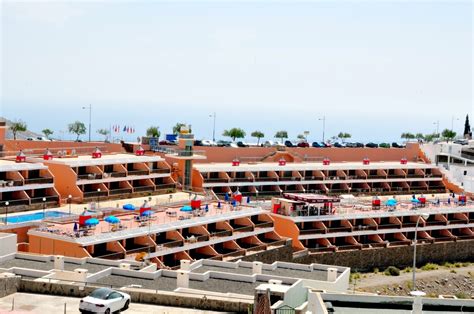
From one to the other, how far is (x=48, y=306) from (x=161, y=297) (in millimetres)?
4857

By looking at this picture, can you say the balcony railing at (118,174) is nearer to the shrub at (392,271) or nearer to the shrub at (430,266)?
the shrub at (392,271)

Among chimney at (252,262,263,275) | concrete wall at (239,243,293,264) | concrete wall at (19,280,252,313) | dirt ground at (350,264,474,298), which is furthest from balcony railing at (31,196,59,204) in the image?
concrete wall at (19,280,252,313)

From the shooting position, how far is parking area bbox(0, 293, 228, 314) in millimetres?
33094

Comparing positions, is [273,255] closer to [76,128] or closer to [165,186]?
[165,186]

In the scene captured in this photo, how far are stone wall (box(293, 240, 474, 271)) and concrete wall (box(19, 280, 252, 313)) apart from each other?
4357 cm

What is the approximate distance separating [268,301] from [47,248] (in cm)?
3399

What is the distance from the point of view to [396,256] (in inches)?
3376

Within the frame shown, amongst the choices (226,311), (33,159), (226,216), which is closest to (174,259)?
(226,216)

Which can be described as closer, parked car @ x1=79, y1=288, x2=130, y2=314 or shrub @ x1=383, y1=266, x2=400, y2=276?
parked car @ x1=79, y1=288, x2=130, y2=314

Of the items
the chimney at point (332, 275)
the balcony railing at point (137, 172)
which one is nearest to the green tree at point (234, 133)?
the balcony railing at point (137, 172)

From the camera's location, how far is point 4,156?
81.9m

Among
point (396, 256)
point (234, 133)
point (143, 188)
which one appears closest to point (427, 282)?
point (396, 256)

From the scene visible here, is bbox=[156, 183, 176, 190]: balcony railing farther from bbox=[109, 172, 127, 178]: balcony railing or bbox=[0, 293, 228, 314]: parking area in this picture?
bbox=[0, 293, 228, 314]: parking area

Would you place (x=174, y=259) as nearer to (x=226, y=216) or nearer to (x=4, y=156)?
(x=226, y=216)
